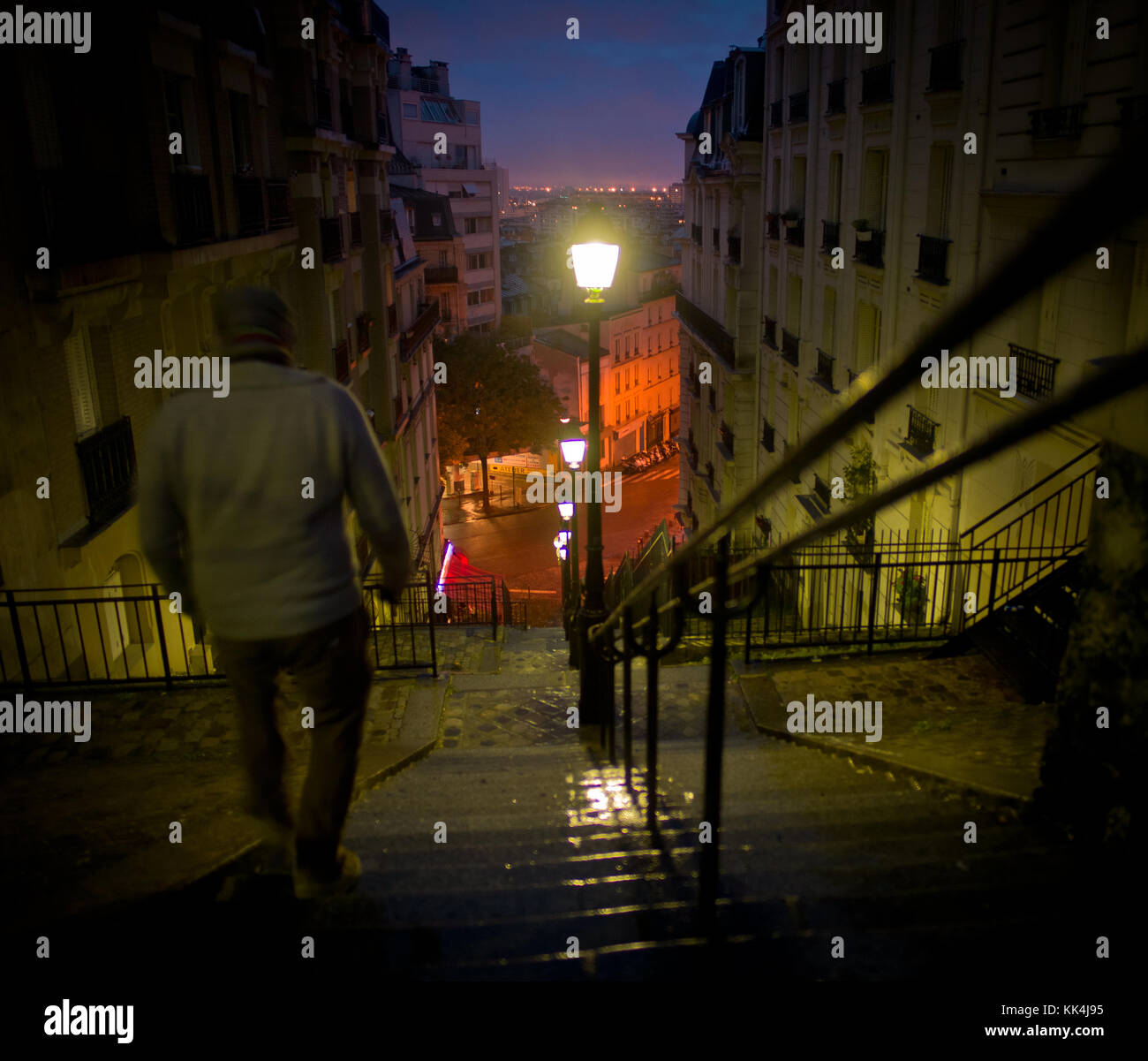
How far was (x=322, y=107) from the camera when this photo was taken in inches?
758

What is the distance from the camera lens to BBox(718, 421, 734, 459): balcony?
→ 1064 inches

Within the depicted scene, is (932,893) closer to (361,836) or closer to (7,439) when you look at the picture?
(361,836)

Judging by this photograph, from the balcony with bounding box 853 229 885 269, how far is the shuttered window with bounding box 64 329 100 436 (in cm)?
1257

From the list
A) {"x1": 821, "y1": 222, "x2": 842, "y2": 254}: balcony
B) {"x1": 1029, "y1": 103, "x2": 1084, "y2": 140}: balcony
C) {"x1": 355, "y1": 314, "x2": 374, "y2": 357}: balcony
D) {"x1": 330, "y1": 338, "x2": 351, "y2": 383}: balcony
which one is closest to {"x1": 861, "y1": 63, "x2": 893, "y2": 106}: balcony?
{"x1": 821, "y1": 222, "x2": 842, "y2": 254}: balcony

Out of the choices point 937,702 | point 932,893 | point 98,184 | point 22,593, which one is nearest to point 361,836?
point 932,893

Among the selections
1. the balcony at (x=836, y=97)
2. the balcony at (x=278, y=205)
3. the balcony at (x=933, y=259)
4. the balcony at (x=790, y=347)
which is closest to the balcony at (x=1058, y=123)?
the balcony at (x=933, y=259)

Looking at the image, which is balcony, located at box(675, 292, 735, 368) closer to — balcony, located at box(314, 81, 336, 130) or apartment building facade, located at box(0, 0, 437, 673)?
balcony, located at box(314, 81, 336, 130)

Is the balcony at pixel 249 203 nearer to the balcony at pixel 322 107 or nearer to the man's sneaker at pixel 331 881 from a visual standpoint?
the balcony at pixel 322 107

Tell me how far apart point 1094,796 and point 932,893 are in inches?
37.9

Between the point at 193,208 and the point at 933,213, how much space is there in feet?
36.2

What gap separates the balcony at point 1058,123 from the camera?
9.56 metres

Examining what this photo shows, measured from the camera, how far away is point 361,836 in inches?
172

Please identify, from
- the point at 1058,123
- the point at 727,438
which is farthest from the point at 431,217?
the point at 1058,123

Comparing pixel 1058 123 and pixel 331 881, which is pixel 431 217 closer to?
pixel 1058 123
